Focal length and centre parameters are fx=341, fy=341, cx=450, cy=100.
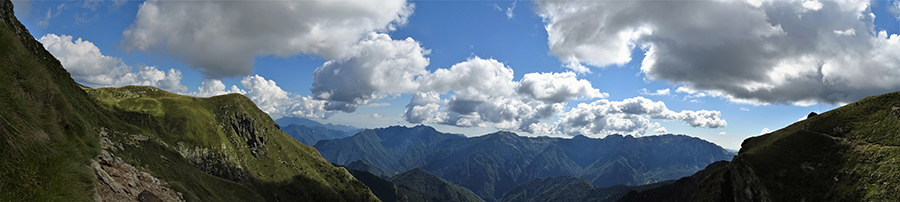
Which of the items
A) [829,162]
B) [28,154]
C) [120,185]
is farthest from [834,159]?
[120,185]

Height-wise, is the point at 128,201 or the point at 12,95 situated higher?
the point at 12,95

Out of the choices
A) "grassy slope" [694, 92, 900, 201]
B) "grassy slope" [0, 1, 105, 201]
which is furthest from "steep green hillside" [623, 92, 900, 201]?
"grassy slope" [0, 1, 105, 201]

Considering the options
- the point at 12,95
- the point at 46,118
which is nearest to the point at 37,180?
the point at 12,95

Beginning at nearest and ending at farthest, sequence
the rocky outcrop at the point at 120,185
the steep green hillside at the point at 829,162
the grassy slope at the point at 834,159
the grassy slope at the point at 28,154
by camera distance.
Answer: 1. the grassy slope at the point at 28,154
2. the rocky outcrop at the point at 120,185
3. the grassy slope at the point at 834,159
4. the steep green hillside at the point at 829,162

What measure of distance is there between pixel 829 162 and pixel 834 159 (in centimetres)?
220

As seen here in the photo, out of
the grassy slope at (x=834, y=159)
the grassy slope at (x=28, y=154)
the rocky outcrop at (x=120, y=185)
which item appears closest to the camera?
the grassy slope at (x=28, y=154)

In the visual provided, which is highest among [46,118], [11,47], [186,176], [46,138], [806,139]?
[806,139]

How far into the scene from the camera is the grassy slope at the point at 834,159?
124 metres

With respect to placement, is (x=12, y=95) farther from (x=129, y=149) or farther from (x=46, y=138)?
(x=129, y=149)

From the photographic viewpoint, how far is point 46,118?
2370 centimetres

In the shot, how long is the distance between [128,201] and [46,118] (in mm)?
14317

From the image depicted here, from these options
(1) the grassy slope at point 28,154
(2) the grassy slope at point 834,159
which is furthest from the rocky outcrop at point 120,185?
(2) the grassy slope at point 834,159

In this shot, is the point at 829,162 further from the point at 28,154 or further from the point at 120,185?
the point at 120,185

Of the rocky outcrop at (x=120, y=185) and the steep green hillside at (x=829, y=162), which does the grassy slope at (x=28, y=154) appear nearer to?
the rocky outcrop at (x=120, y=185)
